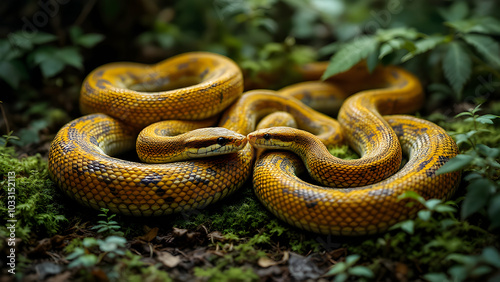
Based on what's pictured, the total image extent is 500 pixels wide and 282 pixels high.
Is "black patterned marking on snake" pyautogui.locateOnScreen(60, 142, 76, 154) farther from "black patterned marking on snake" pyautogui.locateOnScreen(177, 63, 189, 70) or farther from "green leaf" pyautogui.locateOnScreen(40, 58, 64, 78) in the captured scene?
"black patterned marking on snake" pyautogui.locateOnScreen(177, 63, 189, 70)

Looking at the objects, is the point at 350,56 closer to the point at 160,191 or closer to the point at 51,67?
the point at 160,191

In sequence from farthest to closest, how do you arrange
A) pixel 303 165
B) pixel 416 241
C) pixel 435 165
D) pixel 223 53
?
pixel 223 53 < pixel 303 165 < pixel 435 165 < pixel 416 241

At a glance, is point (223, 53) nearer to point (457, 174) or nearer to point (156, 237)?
point (156, 237)

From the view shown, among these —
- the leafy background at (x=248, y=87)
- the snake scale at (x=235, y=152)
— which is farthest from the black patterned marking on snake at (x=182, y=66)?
the leafy background at (x=248, y=87)

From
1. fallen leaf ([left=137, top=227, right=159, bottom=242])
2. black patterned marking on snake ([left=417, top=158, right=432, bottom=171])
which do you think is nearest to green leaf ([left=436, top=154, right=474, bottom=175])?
black patterned marking on snake ([left=417, top=158, right=432, bottom=171])

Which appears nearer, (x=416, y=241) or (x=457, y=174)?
(x=416, y=241)

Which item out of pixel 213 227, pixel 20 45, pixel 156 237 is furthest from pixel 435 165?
pixel 20 45

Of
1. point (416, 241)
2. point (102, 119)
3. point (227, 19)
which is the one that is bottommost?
point (416, 241)
